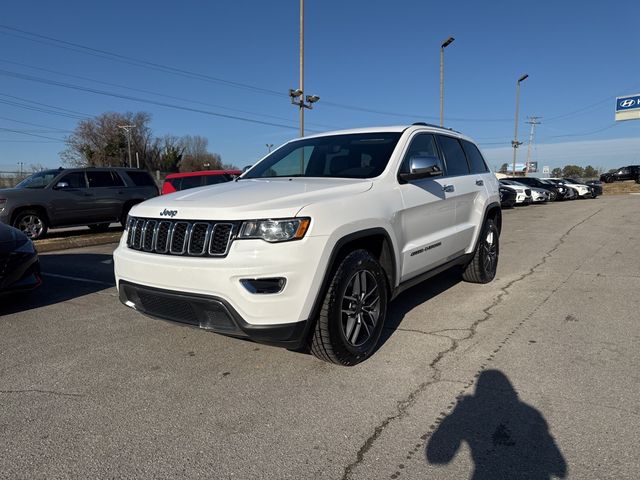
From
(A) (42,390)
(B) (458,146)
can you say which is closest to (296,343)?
(A) (42,390)

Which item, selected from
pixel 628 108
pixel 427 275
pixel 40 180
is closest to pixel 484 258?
pixel 427 275

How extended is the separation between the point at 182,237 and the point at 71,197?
9.94m

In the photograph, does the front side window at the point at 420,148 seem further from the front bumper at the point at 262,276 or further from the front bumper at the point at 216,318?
the front bumper at the point at 216,318

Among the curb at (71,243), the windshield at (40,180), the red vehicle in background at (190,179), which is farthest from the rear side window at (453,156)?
the windshield at (40,180)

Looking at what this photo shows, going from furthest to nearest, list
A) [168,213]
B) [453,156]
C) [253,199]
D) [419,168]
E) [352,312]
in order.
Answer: [453,156] → [419,168] → [352,312] → [168,213] → [253,199]

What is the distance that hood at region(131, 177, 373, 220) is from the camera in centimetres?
300

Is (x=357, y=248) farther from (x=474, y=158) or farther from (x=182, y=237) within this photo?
(x=474, y=158)

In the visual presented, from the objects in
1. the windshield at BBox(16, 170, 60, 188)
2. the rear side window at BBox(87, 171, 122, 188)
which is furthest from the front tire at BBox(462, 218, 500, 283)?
the windshield at BBox(16, 170, 60, 188)

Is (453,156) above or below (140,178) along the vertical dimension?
above

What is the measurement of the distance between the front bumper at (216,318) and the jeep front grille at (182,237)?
0.95ft

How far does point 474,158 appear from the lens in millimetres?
5980

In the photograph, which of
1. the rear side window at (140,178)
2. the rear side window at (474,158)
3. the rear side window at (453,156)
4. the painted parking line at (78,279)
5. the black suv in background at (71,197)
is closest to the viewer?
the rear side window at (453,156)

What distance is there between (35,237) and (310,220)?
10534 millimetres

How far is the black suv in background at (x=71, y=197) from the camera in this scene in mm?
10828
